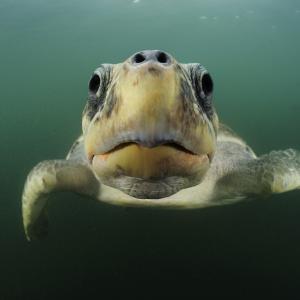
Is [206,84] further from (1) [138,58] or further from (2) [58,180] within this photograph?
(2) [58,180]

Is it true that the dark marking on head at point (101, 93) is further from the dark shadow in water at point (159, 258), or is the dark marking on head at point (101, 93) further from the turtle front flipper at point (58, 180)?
the dark shadow in water at point (159, 258)

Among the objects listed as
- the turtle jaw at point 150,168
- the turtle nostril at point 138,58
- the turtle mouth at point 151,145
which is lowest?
the turtle jaw at point 150,168

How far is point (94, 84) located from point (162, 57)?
46 cm

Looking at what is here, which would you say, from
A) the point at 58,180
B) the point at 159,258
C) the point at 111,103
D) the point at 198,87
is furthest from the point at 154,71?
the point at 159,258

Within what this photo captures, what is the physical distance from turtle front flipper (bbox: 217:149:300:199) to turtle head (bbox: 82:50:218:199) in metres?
1.45

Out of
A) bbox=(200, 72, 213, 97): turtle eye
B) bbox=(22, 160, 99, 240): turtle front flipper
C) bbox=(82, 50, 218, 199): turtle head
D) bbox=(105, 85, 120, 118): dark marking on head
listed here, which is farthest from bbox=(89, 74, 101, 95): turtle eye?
bbox=(22, 160, 99, 240): turtle front flipper

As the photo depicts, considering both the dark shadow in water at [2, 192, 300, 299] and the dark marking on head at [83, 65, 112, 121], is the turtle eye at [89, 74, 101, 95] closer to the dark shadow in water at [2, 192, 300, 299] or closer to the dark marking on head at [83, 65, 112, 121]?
the dark marking on head at [83, 65, 112, 121]

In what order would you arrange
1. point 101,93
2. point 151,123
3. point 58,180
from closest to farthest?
1. point 151,123
2. point 101,93
3. point 58,180

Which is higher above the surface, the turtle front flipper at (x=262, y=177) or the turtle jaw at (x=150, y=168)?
the turtle jaw at (x=150, y=168)

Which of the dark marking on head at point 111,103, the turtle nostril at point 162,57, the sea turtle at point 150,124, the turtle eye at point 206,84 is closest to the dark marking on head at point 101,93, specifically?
the sea turtle at point 150,124

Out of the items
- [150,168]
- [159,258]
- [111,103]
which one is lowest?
[159,258]

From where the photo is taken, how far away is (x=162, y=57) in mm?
1427

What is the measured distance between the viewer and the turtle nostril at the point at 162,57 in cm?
141

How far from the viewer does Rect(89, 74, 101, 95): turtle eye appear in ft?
5.58
